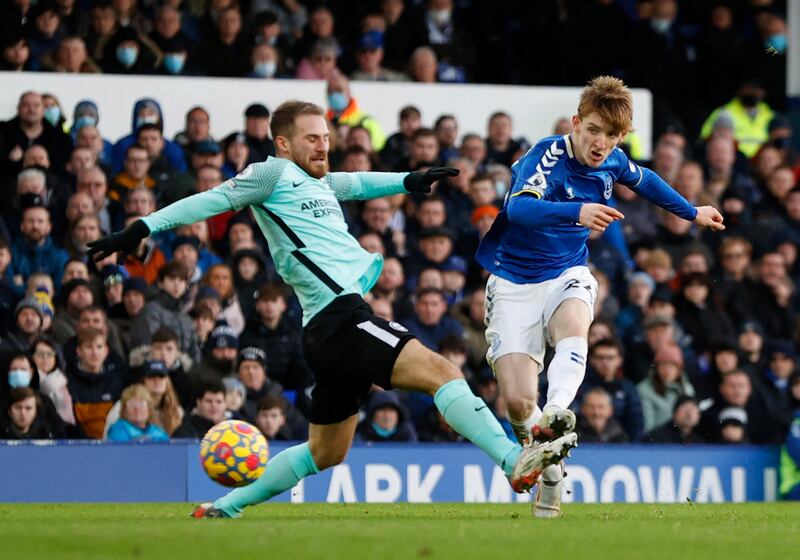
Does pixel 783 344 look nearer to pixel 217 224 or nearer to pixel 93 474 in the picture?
pixel 217 224

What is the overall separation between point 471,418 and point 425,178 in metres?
1.44

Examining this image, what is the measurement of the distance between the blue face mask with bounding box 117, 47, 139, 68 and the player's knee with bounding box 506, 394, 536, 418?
7.62 metres

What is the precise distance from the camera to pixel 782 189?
17109 millimetres

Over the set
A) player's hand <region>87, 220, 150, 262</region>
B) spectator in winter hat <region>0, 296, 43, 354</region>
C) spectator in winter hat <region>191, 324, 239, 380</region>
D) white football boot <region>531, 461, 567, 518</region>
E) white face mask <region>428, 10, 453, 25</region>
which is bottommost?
white football boot <region>531, 461, 567, 518</region>

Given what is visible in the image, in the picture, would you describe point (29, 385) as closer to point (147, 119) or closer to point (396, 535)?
point (147, 119)

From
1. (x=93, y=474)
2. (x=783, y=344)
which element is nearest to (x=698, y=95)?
(x=783, y=344)

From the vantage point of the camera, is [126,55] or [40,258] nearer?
[40,258]

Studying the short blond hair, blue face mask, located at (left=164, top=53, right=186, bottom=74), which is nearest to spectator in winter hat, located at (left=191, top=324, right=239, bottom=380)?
the short blond hair

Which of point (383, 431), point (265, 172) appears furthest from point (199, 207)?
point (383, 431)

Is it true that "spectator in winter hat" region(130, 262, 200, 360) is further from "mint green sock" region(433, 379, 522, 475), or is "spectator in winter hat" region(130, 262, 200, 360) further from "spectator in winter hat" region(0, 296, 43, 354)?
"mint green sock" region(433, 379, 522, 475)

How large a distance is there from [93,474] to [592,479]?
389 cm

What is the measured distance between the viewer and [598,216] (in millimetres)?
8555

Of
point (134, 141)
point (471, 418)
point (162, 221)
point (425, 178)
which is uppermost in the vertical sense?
point (134, 141)

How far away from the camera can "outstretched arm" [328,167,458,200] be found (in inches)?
358
